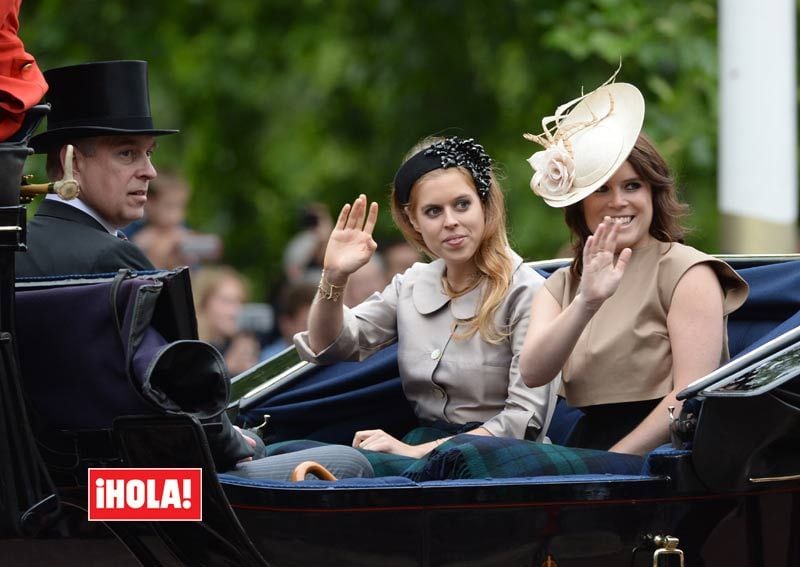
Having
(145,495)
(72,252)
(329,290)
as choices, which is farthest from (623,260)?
(72,252)

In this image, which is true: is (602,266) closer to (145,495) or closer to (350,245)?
(350,245)

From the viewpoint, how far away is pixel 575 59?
8.53m

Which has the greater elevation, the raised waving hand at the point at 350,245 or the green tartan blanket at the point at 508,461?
the raised waving hand at the point at 350,245

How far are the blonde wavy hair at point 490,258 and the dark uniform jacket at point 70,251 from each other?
32.1 inches

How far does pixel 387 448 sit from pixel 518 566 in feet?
2.46

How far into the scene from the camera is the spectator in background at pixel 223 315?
738 centimetres

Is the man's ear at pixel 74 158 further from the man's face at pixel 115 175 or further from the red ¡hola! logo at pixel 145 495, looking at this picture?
the red ¡hola! logo at pixel 145 495

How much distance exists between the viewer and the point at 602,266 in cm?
347

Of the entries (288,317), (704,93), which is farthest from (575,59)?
(288,317)

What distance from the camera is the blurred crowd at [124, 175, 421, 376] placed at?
714cm

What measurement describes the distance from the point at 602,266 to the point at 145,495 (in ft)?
3.69

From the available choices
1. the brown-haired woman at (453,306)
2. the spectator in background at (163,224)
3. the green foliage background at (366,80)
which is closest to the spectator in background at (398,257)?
the green foliage background at (366,80)

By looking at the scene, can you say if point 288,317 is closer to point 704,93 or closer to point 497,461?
point 704,93

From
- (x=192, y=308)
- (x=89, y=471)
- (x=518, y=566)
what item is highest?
(x=192, y=308)
